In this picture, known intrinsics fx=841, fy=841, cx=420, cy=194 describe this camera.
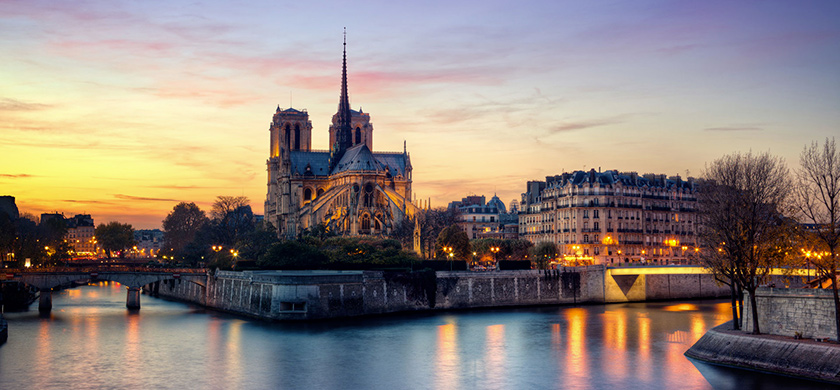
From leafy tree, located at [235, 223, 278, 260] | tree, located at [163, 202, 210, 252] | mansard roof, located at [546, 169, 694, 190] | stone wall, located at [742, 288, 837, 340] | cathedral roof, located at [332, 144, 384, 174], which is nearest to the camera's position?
stone wall, located at [742, 288, 837, 340]

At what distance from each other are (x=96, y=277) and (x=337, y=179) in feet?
209

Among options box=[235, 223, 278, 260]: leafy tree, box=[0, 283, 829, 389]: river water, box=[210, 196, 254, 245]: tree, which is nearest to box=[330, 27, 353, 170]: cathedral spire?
box=[210, 196, 254, 245]: tree

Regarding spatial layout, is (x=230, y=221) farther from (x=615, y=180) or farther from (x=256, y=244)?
(x=615, y=180)

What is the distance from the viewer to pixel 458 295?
75438mm

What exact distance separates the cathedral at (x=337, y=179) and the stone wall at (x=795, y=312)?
79.5 metres

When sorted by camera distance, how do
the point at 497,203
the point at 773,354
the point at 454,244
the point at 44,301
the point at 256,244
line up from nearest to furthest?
1. the point at 773,354
2. the point at 44,301
3. the point at 454,244
4. the point at 256,244
5. the point at 497,203

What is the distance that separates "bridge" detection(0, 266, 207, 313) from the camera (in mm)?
74375

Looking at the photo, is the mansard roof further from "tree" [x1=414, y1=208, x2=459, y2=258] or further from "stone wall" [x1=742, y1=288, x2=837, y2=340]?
"stone wall" [x1=742, y1=288, x2=837, y2=340]

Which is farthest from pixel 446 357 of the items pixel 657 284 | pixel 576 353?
pixel 657 284

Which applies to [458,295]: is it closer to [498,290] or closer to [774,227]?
[498,290]

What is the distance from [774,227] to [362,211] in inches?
3371

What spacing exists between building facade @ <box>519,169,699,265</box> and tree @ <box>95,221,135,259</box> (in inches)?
4252

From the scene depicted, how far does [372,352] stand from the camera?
49531mm

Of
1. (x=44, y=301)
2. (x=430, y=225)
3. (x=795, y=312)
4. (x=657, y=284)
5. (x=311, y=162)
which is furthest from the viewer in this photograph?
(x=311, y=162)
